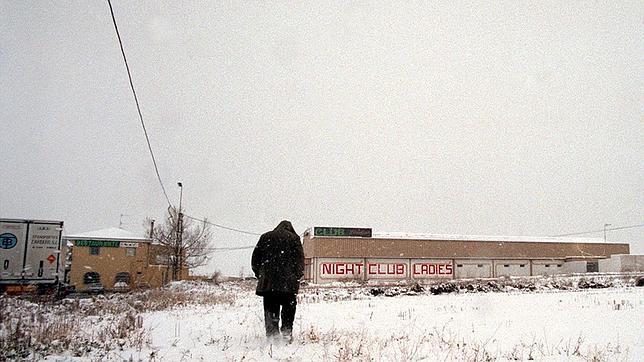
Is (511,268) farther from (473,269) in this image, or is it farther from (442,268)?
(442,268)

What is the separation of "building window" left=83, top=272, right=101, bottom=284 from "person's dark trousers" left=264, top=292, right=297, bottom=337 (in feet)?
123

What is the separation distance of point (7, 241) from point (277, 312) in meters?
21.0

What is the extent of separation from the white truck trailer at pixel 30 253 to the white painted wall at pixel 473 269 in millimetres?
44358

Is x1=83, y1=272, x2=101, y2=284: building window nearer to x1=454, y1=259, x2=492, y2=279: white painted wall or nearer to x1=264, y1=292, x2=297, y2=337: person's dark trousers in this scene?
x1=264, y1=292, x2=297, y2=337: person's dark trousers

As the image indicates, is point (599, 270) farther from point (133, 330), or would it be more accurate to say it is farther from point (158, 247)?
point (133, 330)

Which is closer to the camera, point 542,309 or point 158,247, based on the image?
point 542,309

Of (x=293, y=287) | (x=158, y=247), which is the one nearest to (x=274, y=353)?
(x=293, y=287)

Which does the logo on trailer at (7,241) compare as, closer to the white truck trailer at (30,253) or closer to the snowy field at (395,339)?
the white truck trailer at (30,253)

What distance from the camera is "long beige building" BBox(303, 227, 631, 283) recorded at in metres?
53.9

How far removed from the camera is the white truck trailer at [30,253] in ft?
76.0

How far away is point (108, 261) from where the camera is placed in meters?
40.9

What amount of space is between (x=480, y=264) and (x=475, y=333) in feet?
175

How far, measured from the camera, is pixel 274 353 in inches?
274

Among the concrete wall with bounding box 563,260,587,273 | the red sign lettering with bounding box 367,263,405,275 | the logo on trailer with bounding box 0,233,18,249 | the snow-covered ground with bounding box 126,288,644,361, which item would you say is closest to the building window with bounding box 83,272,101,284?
the logo on trailer with bounding box 0,233,18,249
